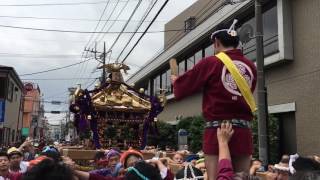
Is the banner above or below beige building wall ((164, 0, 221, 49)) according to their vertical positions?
below

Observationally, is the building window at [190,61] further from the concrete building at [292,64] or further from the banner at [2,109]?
the banner at [2,109]

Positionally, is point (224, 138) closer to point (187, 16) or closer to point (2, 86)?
point (187, 16)

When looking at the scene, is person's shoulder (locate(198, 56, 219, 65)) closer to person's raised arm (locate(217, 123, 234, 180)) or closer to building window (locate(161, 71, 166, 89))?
person's raised arm (locate(217, 123, 234, 180))

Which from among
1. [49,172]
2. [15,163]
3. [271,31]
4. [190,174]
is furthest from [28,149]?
[271,31]

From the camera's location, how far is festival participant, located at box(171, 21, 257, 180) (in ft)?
11.2

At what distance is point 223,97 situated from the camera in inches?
137

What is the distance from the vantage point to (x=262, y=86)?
10453mm

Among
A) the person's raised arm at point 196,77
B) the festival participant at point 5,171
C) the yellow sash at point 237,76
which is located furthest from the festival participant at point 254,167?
the festival participant at point 5,171

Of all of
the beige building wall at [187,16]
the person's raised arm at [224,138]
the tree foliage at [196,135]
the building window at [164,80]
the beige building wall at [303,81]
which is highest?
the beige building wall at [187,16]

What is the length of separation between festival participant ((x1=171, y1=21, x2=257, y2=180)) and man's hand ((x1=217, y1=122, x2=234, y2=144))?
22 centimetres

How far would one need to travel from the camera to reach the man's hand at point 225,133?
3.04m

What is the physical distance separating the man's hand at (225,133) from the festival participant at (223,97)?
0.22m

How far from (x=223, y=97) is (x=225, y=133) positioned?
0.45m

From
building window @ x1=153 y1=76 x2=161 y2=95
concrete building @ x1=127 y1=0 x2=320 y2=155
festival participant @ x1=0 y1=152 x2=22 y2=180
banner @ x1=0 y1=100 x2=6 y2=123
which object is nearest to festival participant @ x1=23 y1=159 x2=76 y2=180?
festival participant @ x1=0 y1=152 x2=22 y2=180
